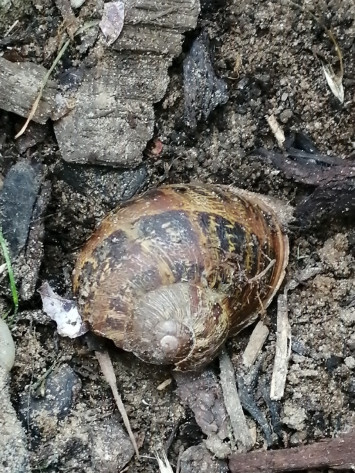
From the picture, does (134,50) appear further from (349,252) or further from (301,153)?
(349,252)

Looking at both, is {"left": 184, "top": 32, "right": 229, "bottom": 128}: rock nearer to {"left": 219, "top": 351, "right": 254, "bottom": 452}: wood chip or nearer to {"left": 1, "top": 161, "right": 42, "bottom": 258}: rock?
{"left": 1, "top": 161, "right": 42, "bottom": 258}: rock

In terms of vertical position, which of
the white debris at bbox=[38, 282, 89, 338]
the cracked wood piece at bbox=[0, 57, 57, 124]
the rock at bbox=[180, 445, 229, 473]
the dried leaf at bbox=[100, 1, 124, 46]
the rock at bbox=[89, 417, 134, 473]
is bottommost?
the rock at bbox=[180, 445, 229, 473]

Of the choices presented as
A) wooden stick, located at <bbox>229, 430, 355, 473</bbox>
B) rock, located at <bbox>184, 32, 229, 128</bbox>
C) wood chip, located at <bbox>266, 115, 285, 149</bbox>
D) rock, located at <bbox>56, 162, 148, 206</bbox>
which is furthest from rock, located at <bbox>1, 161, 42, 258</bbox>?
wooden stick, located at <bbox>229, 430, 355, 473</bbox>

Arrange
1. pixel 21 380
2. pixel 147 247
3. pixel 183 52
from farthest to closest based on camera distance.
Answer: pixel 183 52, pixel 21 380, pixel 147 247

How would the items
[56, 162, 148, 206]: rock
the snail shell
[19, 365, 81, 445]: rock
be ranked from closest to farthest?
the snail shell < [19, 365, 81, 445]: rock < [56, 162, 148, 206]: rock

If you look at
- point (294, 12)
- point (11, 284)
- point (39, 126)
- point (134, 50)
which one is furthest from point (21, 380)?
point (294, 12)

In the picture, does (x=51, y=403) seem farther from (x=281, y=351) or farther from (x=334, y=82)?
(x=334, y=82)

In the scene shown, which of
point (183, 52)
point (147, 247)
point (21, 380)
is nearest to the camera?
point (147, 247)
